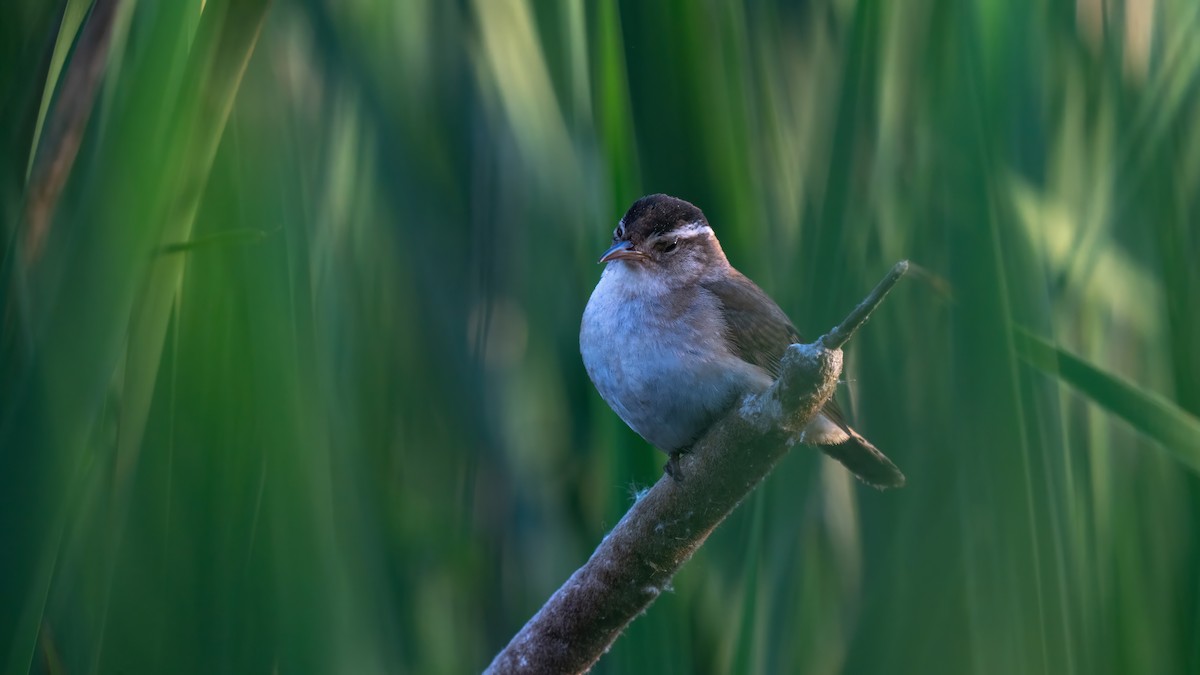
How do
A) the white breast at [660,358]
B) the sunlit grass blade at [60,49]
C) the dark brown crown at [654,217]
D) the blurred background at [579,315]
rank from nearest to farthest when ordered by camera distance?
the blurred background at [579,315] < the sunlit grass blade at [60,49] < the white breast at [660,358] < the dark brown crown at [654,217]

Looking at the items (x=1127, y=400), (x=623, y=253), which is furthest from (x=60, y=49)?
(x=1127, y=400)

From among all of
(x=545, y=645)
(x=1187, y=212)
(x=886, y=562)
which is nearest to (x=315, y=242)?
(x=545, y=645)

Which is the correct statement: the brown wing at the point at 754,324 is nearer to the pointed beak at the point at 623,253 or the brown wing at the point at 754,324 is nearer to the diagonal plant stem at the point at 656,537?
the pointed beak at the point at 623,253

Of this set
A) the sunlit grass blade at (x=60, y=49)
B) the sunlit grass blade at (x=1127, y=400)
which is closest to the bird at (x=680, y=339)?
the sunlit grass blade at (x=1127, y=400)

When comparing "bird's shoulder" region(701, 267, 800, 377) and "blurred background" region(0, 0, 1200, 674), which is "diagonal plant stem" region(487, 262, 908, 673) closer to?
"blurred background" region(0, 0, 1200, 674)

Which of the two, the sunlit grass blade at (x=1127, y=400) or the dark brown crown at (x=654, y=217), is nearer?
the sunlit grass blade at (x=1127, y=400)

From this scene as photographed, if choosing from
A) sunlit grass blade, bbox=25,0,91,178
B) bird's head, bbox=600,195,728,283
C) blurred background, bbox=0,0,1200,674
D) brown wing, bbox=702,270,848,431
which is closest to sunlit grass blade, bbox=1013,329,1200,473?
blurred background, bbox=0,0,1200,674

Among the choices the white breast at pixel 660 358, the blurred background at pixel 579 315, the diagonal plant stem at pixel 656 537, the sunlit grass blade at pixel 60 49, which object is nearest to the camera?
the diagonal plant stem at pixel 656 537

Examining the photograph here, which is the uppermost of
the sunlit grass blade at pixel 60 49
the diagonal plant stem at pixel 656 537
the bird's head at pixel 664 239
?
the sunlit grass blade at pixel 60 49
